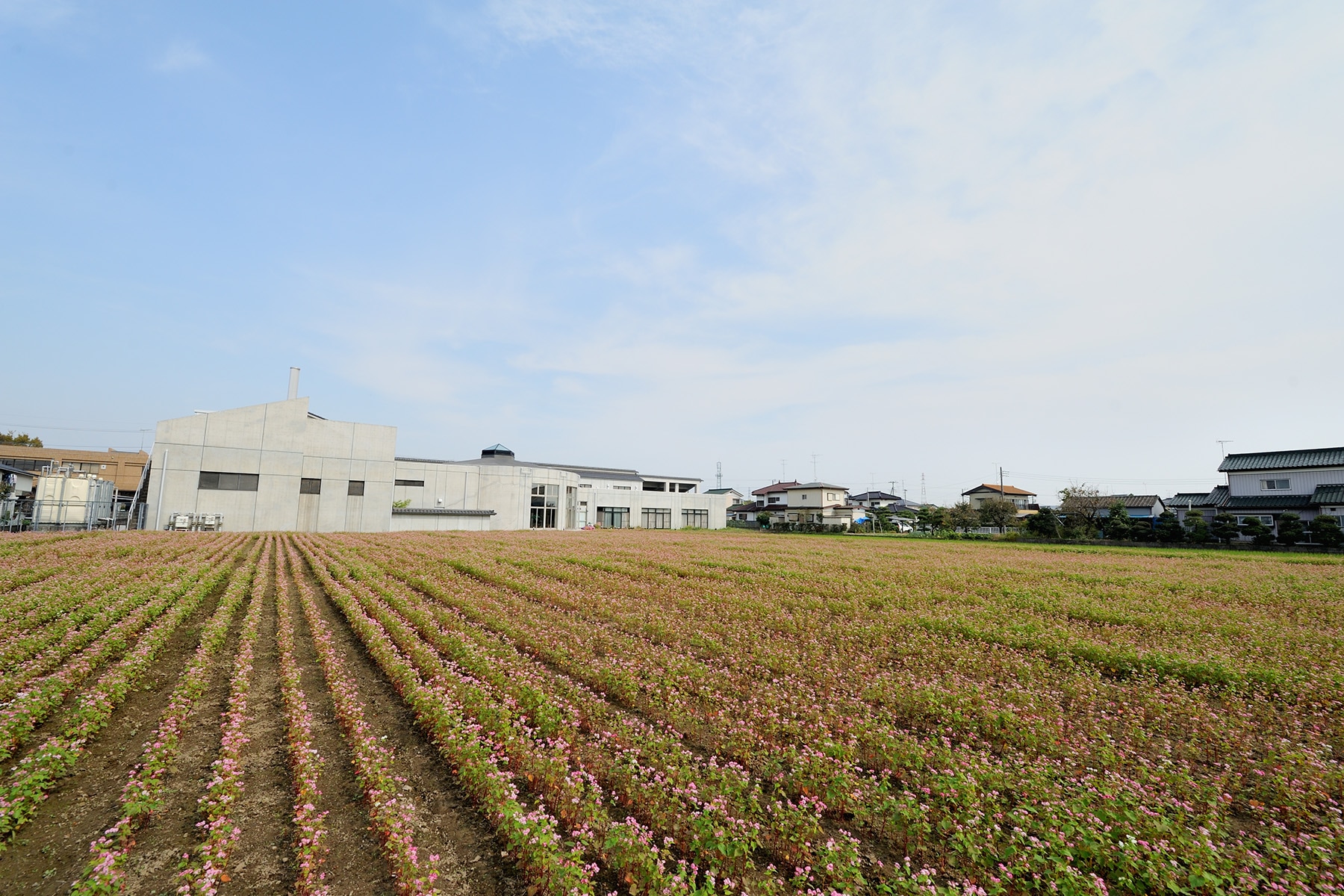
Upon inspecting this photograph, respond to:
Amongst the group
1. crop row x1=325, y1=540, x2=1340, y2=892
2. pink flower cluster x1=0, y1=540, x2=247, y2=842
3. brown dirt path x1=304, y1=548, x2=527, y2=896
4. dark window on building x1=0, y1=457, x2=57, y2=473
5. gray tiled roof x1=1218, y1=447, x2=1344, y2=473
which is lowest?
brown dirt path x1=304, y1=548, x2=527, y2=896

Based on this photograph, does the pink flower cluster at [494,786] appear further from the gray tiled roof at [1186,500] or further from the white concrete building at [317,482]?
the gray tiled roof at [1186,500]

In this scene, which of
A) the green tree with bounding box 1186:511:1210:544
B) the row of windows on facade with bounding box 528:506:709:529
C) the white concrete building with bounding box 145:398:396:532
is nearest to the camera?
the white concrete building with bounding box 145:398:396:532

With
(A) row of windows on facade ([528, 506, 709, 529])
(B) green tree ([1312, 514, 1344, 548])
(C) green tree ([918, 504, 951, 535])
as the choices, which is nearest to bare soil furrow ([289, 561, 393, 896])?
(A) row of windows on facade ([528, 506, 709, 529])

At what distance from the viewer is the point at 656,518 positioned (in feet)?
230

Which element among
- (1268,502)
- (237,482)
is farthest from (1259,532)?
(237,482)

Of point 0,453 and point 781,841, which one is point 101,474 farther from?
point 781,841

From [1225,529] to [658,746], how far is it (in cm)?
5030

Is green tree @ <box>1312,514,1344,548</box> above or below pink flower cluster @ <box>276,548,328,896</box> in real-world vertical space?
above

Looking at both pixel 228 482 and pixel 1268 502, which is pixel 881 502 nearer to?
pixel 1268 502

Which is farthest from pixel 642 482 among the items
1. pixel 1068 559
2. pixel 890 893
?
pixel 890 893

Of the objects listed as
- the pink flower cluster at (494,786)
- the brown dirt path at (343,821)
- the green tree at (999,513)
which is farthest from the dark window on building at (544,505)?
the brown dirt path at (343,821)

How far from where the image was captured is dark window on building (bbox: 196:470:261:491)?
129ft

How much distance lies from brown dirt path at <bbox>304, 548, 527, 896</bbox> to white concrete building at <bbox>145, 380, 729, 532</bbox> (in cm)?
4098

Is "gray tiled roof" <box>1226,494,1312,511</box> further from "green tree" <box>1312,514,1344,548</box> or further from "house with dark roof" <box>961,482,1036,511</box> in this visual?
"house with dark roof" <box>961,482,1036,511</box>
